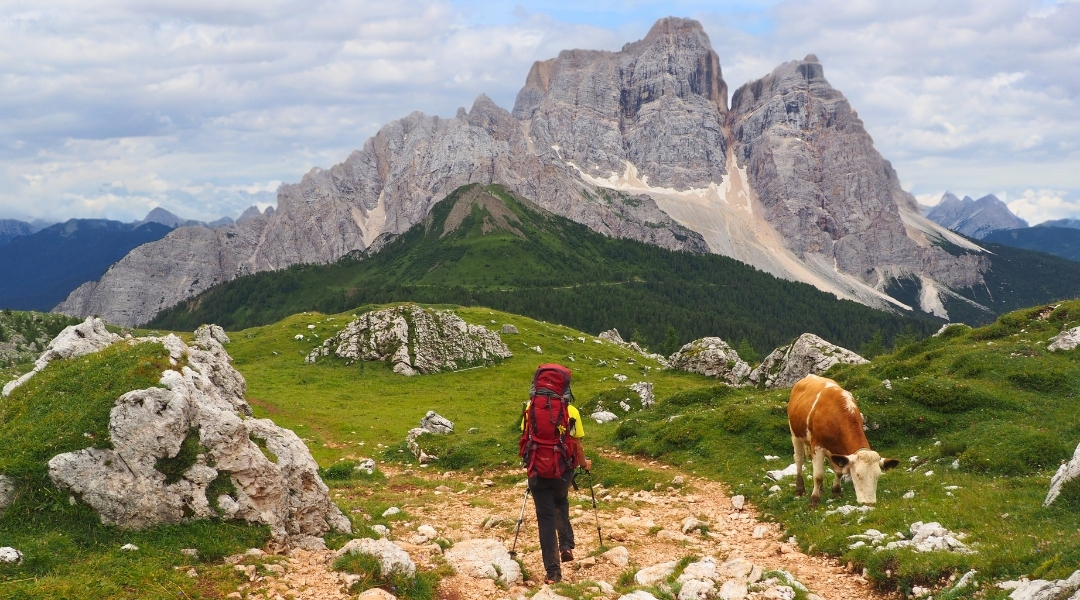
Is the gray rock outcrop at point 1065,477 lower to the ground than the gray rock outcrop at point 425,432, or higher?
higher

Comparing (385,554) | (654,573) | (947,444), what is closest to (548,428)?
(654,573)

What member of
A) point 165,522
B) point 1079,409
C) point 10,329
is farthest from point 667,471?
point 10,329

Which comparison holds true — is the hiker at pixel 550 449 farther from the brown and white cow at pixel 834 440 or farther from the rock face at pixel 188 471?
the brown and white cow at pixel 834 440

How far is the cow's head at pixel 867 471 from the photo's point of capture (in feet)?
54.5

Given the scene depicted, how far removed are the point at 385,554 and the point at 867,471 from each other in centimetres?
1314

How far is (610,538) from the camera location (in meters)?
17.1

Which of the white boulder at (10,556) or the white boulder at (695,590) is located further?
the white boulder at (695,590)

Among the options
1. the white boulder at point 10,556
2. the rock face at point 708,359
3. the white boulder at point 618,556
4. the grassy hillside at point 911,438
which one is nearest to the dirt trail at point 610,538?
the white boulder at point 618,556

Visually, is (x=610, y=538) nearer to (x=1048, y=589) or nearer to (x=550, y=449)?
(x=550, y=449)

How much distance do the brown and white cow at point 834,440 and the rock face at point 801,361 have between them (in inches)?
1196

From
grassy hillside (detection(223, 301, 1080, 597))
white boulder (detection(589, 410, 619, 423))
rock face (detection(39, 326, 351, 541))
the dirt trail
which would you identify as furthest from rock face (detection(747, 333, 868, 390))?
rock face (detection(39, 326, 351, 541))

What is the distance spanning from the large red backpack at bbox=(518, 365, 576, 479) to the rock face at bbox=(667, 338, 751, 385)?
5239 centimetres

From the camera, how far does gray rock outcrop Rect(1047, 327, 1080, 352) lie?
2933 cm

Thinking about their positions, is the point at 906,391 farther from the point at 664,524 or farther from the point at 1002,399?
the point at 664,524
